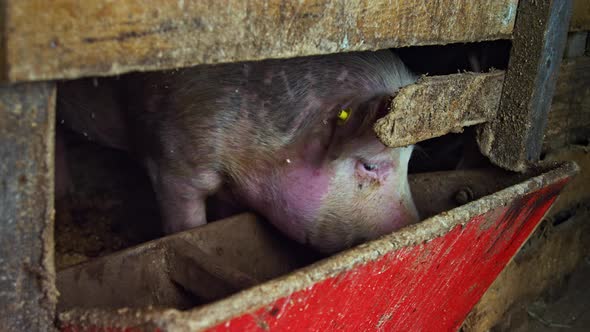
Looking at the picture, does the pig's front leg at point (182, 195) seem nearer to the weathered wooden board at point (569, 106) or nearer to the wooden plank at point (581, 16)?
the weathered wooden board at point (569, 106)

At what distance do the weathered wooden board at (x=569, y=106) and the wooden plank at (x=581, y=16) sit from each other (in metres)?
0.18

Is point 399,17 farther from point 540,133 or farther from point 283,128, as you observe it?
point 540,133

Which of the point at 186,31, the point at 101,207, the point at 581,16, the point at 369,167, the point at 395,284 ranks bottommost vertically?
the point at 101,207

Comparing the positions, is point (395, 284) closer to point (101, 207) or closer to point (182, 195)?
point (182, 195)

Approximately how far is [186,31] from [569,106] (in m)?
2.58

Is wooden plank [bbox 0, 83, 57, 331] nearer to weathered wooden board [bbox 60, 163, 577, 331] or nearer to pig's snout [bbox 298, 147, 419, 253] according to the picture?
weathered wooden board [bbox 60, 163, 577, 331]

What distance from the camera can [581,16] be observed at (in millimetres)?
3240

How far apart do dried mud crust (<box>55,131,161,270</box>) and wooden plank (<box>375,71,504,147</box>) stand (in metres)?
1.62

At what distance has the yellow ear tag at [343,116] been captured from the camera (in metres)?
2.46

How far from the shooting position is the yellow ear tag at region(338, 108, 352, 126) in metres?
2.46

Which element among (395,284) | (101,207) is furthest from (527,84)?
(101,207)

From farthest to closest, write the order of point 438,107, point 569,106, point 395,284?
point 569,106, point 438,107, point 395,284

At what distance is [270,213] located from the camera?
276 cm

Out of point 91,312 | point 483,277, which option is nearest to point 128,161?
point 483,277
